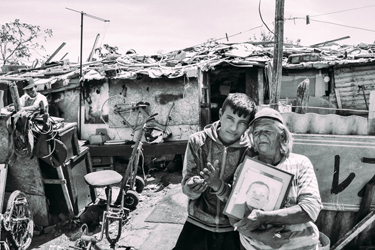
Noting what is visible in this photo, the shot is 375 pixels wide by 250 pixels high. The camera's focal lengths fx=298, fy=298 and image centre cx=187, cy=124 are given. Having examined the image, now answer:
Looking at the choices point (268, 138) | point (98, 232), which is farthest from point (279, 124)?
point (98, 232)

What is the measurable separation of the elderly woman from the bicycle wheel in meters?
3.89

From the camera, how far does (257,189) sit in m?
1.78

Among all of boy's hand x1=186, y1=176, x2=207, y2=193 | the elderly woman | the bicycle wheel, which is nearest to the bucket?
the elderly woman

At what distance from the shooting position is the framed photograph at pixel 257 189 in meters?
1.73

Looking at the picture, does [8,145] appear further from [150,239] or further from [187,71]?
[187,71]

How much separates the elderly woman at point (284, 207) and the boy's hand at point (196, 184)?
0.29 meters

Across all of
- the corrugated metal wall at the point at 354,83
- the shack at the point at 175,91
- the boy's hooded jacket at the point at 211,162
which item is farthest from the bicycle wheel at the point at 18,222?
the corrugated metal wall at the point at 354,83

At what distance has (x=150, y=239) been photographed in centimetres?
397

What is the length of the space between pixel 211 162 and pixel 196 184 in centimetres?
25

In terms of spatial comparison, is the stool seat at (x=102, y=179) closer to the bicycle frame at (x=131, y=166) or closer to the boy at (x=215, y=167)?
the bicycle frame at (x=131, y=166)

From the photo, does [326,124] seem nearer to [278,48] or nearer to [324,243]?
[324,243]

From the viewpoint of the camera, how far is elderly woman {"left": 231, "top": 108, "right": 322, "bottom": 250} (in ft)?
5.51

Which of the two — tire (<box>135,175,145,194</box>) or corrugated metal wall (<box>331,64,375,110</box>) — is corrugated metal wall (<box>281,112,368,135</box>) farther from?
corrugated metal wall (<box>331,64,375,110</box>)

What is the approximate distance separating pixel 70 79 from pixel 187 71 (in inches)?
167
